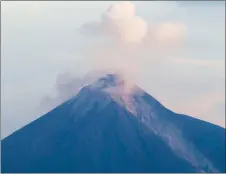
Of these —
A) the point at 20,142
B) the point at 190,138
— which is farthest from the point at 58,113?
the point at 190,138

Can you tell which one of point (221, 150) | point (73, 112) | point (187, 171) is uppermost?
point (73, 112)

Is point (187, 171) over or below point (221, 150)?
below

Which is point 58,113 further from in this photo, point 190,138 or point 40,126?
point 190,138

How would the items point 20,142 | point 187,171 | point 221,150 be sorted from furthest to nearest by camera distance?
point 221,150 → point 20,142 → point 187,171

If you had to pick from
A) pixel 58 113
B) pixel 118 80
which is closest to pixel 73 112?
pixel 58 113

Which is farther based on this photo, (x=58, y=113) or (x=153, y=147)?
(x=58, y=113)

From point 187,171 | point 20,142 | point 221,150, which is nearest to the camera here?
point 187,171
